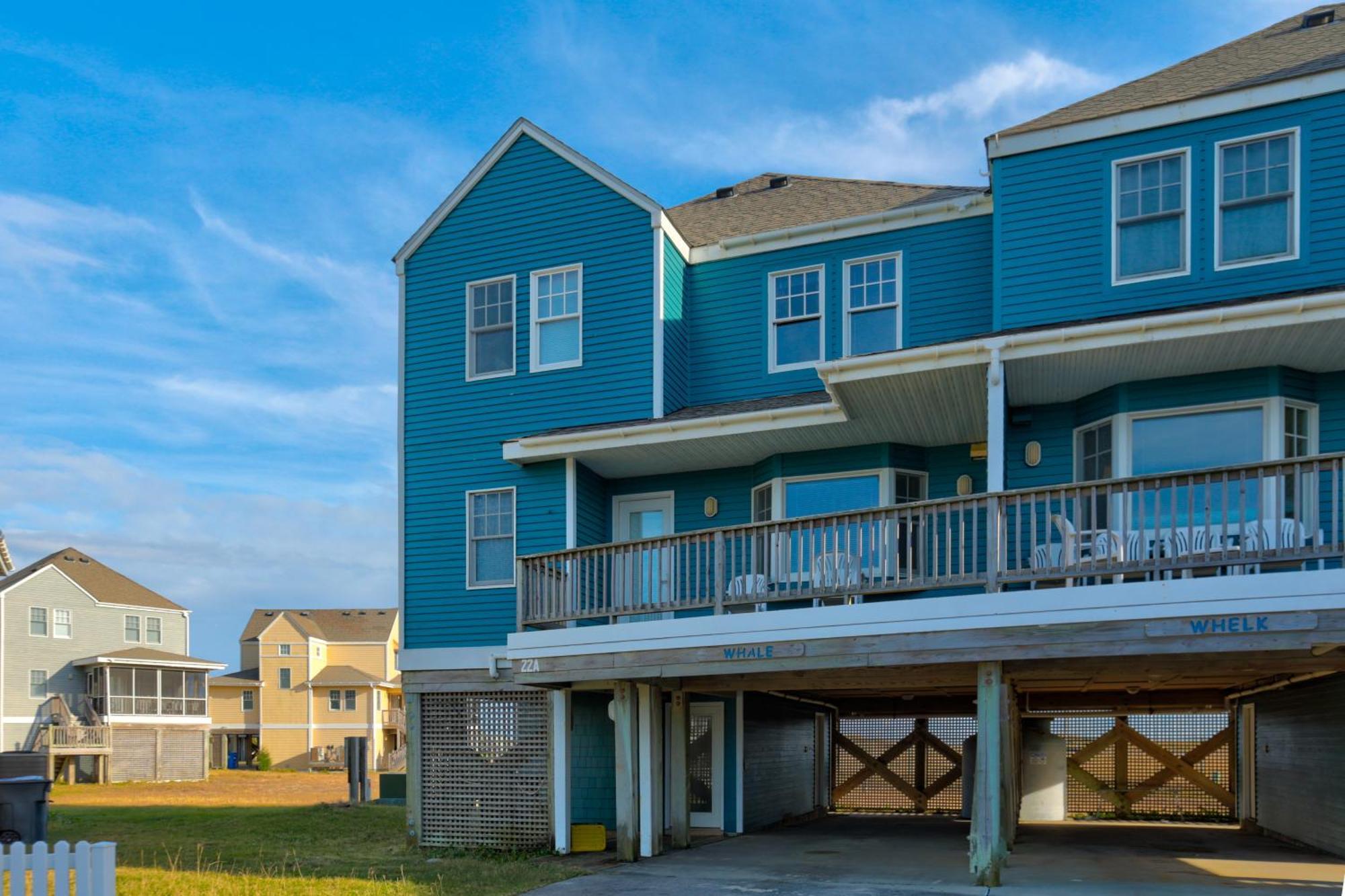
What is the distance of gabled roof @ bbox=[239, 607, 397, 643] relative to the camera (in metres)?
63.8

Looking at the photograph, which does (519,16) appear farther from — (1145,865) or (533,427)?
(1145,865)

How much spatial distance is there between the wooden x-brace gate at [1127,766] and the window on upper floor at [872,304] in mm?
9094

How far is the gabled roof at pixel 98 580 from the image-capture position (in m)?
48.6

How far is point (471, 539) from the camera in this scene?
17.9m

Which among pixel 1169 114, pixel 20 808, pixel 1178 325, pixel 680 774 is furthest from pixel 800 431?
pixel 20 808

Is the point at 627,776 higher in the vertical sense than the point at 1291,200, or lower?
lower

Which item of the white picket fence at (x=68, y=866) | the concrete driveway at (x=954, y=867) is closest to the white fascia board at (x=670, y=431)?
the concrete driveway at (x=954, y=867)

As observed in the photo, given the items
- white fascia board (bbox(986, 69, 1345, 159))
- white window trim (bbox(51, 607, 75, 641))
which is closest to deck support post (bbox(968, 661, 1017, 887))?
white fascia board (bbox(986, 69, 1345, 159))

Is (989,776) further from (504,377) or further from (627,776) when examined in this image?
(504,377)

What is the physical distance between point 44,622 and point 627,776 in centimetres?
4017

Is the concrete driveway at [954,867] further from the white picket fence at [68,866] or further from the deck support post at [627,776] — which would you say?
the white picket fence at [68,866]

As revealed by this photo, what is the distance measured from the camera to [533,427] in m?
17.6

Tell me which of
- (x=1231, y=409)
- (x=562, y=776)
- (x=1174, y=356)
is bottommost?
(x=562, y=776)

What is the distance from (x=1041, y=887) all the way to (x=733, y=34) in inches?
442
